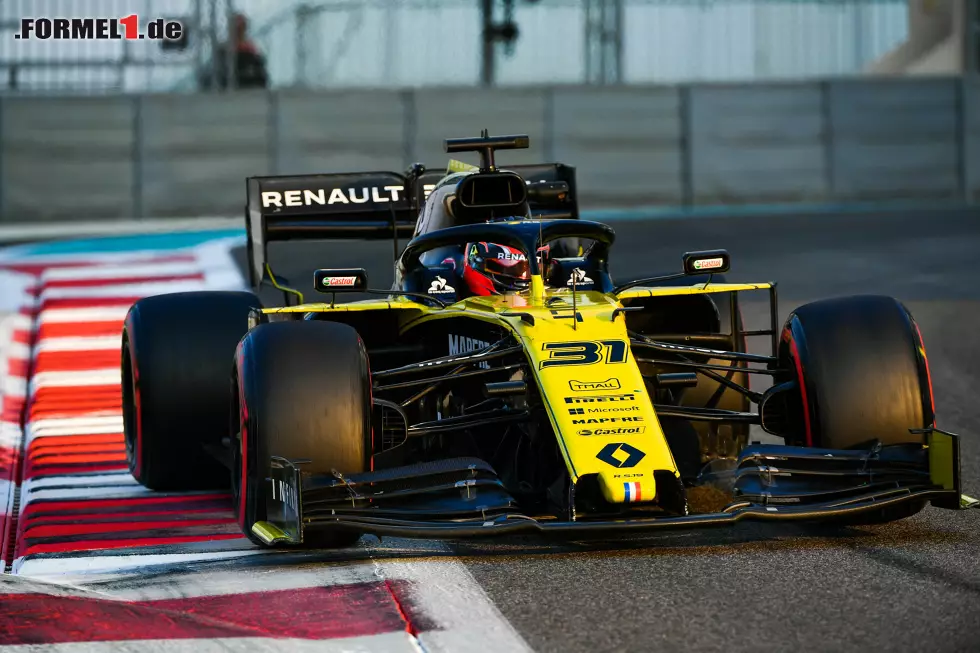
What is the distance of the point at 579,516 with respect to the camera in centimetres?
622

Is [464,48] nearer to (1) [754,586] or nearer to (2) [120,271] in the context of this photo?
(2) [120,271]

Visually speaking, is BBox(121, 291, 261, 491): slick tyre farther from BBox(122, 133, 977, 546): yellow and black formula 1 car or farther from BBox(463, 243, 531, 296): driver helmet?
BBox(463, 243, 531, 296): driver helmet

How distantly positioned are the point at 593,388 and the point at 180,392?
2660mm

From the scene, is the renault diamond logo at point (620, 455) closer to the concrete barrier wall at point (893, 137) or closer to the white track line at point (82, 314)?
the white track line at point (82, 314)

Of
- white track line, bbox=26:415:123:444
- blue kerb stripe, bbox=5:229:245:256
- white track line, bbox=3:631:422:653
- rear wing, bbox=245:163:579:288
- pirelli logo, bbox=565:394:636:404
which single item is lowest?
white track line, bbox=3:631:422:653

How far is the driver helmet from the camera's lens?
7.89m

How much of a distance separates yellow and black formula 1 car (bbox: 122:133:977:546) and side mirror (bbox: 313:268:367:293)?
10mm

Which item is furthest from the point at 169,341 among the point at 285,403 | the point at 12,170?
the point at 12,170

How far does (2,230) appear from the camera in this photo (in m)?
22.0

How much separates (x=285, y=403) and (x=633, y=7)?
1796 cm

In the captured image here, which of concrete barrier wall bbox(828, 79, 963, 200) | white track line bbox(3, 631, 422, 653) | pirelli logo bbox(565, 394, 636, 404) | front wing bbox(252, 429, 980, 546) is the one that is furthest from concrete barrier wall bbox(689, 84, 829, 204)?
white track line bbox(3, 631, 422, 653)

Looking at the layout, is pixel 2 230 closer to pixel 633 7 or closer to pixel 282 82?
pixel 282 82

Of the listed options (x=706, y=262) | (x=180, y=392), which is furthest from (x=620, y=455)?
(x=180, y=392)

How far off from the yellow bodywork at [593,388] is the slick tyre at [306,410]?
715 millimetres
